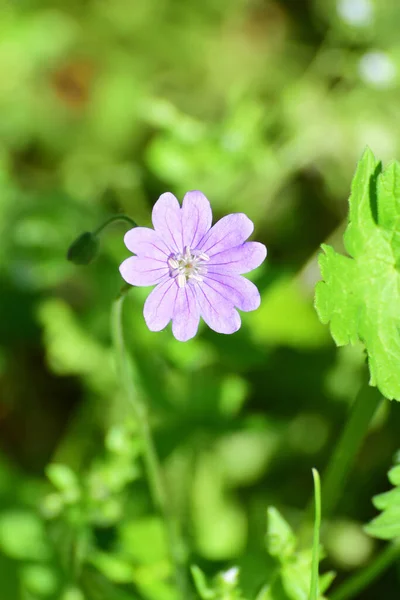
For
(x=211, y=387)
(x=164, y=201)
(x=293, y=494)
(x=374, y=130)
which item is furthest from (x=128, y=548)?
(x=374, y=130)

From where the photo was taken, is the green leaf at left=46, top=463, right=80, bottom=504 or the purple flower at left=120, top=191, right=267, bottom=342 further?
the green leaf at left=46, top=463, right=80, bottom=504

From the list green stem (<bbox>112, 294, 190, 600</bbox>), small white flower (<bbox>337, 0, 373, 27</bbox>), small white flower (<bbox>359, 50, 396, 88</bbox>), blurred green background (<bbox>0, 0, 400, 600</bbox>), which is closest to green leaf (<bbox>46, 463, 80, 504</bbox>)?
blurred green background (<bbox>0, 0, 400, 600</bbox>)

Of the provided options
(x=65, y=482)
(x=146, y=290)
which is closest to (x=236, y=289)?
(x=65, y=482)

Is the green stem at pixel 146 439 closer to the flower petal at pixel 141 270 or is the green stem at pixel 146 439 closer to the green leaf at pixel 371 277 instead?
the flower petal at pixel 141 270

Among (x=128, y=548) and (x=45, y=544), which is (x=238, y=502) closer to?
(x=128, y=548)

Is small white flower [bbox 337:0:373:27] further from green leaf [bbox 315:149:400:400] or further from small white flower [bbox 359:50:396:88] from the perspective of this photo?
green leaf [bbox 315:149:400:400]

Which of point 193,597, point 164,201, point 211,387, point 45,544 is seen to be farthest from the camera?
point 211,387

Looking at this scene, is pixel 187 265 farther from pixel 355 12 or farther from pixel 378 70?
pixel 355 12
